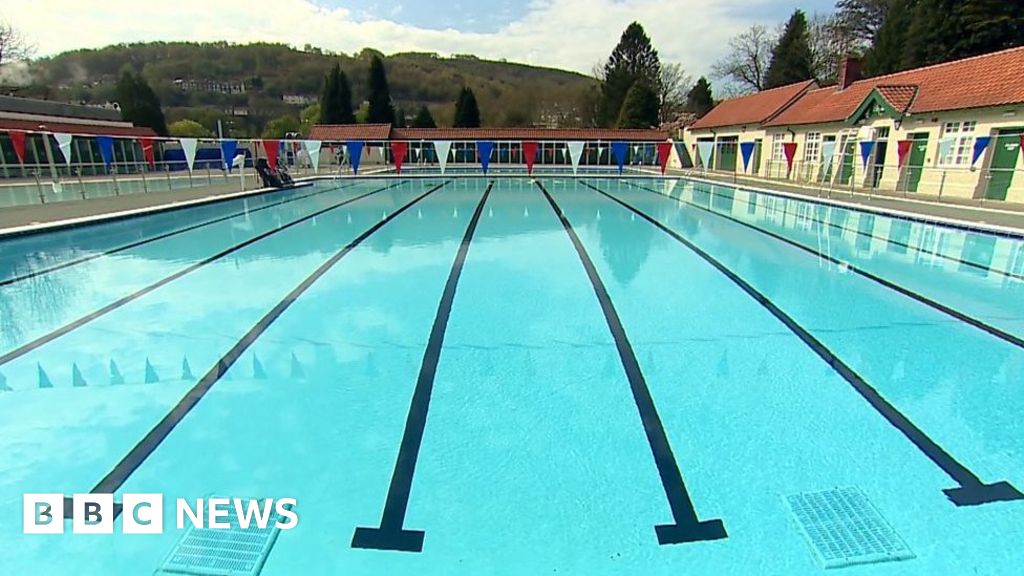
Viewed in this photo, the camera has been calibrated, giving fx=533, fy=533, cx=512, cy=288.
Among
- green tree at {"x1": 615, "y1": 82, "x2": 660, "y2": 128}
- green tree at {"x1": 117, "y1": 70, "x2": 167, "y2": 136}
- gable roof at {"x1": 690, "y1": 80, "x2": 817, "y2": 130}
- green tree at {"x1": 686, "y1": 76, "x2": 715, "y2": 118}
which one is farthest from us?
green tree at {"x1": 686, "y1": 76, "x2": 715, "y2": 118}

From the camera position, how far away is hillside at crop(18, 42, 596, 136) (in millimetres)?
45938

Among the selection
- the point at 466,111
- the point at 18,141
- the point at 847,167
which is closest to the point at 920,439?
the point at 18,141

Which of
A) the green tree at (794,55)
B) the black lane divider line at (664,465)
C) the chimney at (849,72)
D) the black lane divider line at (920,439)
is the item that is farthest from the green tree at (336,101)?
the black lane divider line at (920,439)

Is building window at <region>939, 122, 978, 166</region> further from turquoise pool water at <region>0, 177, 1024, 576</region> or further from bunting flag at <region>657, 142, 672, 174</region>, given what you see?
bunting flag at <region>657, 142, 672, 174</region>

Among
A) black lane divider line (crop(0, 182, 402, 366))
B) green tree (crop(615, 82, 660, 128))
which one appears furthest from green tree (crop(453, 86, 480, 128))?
black lane divider line (crop(0, 182, 402, 366))

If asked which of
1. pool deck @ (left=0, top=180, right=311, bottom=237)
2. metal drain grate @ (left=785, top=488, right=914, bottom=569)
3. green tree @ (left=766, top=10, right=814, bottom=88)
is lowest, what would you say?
metal drain grate @ (left=785, top=488, right=914, bottom=569)

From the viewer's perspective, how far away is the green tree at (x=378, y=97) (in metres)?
38.9

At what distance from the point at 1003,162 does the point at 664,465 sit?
13841 millimetres

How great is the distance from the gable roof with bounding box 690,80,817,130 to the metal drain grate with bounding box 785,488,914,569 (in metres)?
22.3

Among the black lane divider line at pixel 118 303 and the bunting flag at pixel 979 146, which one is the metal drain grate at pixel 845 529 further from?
the bunting flag at pixel 979 146

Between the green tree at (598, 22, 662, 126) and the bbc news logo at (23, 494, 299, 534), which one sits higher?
the green tree at (598, 22, 662, 126)

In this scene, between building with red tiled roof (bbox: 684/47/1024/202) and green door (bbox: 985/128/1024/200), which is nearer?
green door (bbox: 985/128/1024/200)

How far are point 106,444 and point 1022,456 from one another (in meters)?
4.67

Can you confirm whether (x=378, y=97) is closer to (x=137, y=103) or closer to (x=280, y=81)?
(x=137, y=103)
